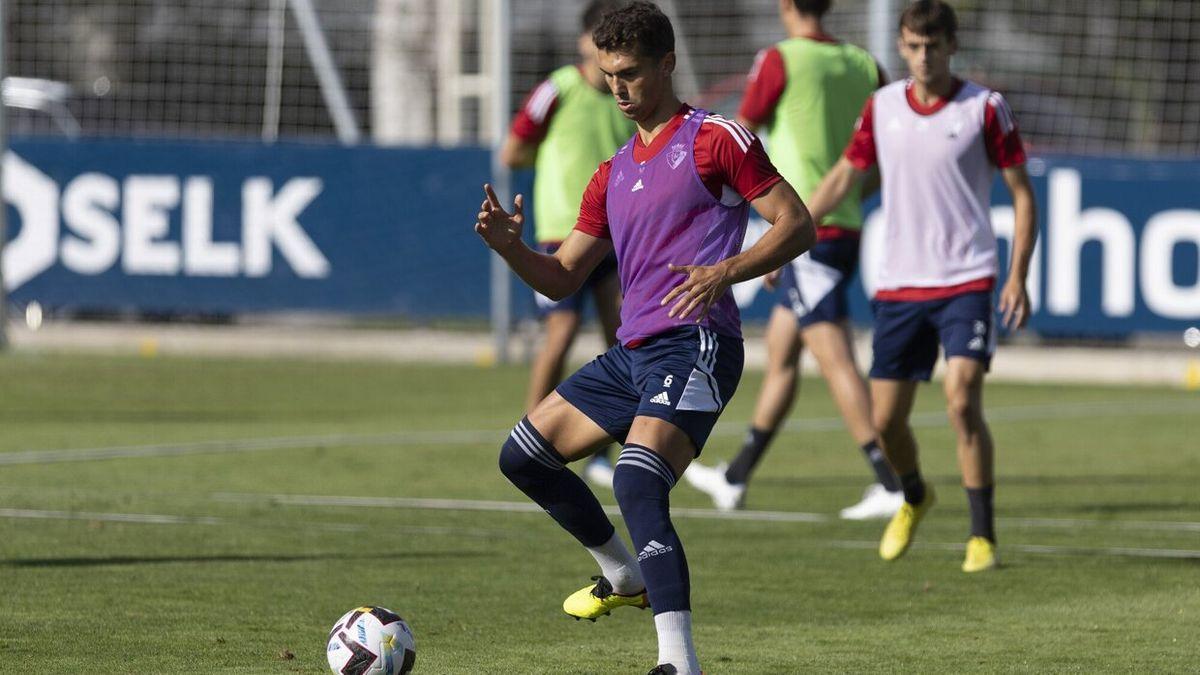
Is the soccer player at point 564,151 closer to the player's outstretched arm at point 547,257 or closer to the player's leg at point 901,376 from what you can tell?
the player's leg at point 901,376

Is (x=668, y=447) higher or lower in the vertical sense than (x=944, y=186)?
lower

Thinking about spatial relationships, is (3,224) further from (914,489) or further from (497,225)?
(497,225)

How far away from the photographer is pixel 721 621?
684 centimetres

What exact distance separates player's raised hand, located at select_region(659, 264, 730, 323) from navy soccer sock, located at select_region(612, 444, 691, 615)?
1.38ft

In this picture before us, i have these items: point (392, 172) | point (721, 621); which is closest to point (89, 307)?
point (392, 172)

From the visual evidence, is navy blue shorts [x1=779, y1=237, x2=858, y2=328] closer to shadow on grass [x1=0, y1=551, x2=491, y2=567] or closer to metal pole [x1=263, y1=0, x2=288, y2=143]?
shadow on grass [x1=0, y1=551, x2=491, y2=567]

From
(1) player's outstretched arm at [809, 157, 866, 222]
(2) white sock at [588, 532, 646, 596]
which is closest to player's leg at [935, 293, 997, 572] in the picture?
(1) player's outstretched arm at [809, 157, 866, 222]

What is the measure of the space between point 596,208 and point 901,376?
241 cm

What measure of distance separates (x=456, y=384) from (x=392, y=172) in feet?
9.42

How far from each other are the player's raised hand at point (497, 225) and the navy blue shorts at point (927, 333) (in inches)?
105

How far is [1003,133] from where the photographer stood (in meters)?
8.13

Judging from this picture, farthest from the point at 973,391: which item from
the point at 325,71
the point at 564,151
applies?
the point at 325,71

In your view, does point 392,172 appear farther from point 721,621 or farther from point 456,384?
point 721,621

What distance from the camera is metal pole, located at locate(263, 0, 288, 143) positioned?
68.7ft
